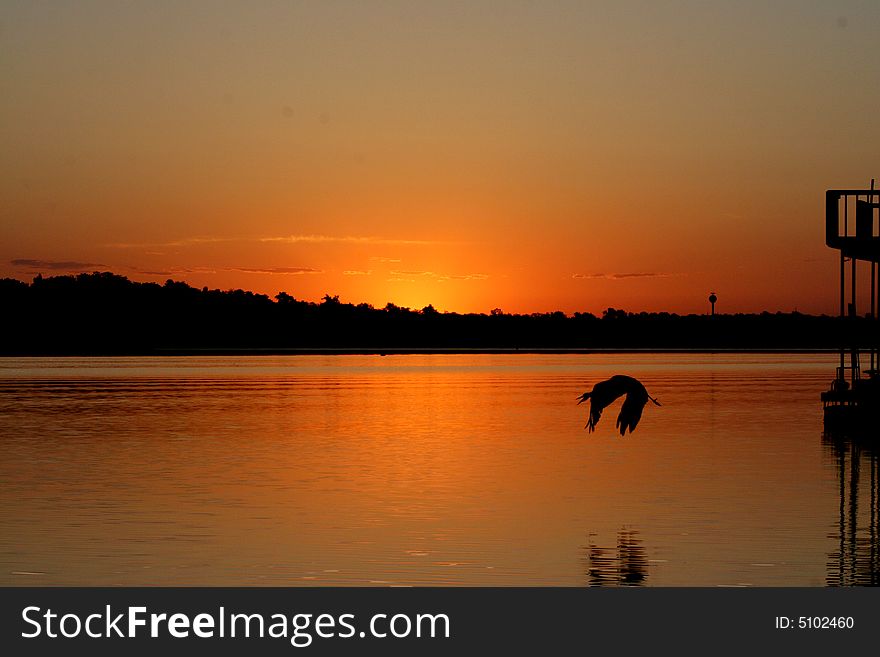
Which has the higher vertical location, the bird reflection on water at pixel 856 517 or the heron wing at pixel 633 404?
the heron wing at pixel 633 404

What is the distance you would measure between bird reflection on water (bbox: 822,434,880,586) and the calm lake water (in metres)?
0.07

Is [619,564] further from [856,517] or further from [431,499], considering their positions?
[431,499]

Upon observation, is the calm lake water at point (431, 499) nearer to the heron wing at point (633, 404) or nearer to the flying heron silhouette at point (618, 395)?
the heron wing at point (633, 404)

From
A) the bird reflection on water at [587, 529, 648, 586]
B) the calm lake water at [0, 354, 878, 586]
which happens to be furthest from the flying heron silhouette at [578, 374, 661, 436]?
the bird reflection on water at [587, 529, 648, 586]

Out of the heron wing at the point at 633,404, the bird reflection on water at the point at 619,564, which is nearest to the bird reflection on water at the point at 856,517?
the bird reflection on water at the point at 619,564

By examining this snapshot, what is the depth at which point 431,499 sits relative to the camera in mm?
24953

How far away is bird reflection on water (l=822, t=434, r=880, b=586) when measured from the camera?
17344 millimetres

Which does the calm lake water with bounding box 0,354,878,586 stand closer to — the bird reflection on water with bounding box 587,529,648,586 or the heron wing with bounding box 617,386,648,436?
the bird reflection on water with bounding box 587,529,648,586

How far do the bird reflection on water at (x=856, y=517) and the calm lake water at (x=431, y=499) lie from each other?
69 mm

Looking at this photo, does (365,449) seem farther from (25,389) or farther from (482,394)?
(25,389)

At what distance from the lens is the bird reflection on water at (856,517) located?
56.9ft
